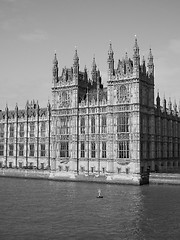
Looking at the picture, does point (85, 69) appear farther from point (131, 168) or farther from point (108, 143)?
point (131, 168)

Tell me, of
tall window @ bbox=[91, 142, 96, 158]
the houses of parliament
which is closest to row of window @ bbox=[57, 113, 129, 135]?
the houses of parliament

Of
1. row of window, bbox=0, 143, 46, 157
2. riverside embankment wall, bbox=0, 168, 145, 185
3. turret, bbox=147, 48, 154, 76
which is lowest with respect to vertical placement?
riverside embankment wall, bbox=0, 168, 145, 185

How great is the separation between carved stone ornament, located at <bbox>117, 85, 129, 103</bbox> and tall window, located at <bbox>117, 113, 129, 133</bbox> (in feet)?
11.9

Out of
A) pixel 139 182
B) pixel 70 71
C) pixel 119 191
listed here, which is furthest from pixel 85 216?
pixel 70 71

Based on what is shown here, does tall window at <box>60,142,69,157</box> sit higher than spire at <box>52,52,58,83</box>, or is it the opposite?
spire at <box>52,52,58,83</box>

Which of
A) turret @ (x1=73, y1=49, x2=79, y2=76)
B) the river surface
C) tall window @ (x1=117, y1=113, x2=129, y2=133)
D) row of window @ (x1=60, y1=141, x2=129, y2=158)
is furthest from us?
turret @ (x1=73, y1=49, x2=79, y2=76)

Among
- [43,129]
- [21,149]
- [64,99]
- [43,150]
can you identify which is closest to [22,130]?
[21,149]

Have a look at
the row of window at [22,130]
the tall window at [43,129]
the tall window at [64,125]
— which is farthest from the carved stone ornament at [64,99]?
the row of window at [22,130]

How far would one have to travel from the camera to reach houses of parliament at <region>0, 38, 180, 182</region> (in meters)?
92.9

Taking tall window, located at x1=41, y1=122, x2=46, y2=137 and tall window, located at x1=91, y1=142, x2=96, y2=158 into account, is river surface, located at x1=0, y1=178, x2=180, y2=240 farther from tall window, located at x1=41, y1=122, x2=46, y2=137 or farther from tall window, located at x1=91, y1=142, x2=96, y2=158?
tall window, located at x1=41, y1=122, x2=46, y2=137

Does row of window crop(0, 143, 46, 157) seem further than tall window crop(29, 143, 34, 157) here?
No

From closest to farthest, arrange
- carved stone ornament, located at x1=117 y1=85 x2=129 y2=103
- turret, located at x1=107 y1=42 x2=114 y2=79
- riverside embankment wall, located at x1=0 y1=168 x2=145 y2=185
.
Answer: riverside embankment wall, located at x1=0 y1=168 x2=145 y2=185 → carved stone ornament, located at x1=117 y1=85 x2=129 y2=103 → turret, located at x1=107 y1=42 x2=114 y2=79

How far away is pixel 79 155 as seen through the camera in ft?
336

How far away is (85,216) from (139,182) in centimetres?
3811
